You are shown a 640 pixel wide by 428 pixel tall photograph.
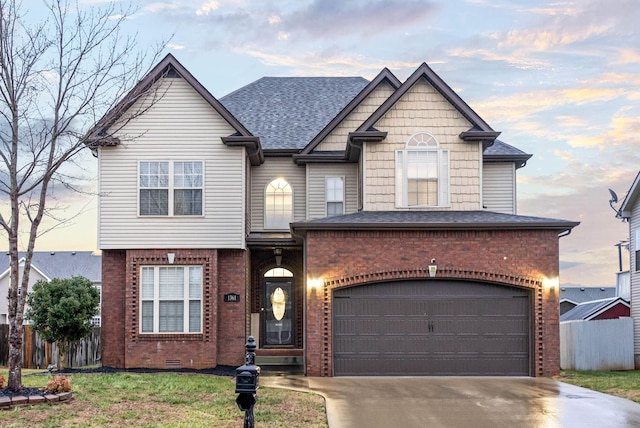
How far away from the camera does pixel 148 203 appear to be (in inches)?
806

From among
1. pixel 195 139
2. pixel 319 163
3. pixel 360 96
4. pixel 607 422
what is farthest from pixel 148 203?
pixel 607 422

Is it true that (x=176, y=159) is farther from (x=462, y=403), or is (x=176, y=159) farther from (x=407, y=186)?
(x=462, y=403)

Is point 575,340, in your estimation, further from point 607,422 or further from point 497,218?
point 607,422

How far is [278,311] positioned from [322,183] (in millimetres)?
4294

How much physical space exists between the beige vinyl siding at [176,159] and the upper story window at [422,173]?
436 cm

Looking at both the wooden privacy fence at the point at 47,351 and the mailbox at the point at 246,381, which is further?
the wooden privacy fence at the point at 47,351

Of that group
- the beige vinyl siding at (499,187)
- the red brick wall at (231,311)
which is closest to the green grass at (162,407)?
the red brick wall at (231,311)

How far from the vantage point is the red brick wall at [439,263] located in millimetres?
17906

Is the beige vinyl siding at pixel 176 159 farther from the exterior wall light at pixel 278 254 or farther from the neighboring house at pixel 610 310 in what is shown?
the neighboring house at pixel 610 310

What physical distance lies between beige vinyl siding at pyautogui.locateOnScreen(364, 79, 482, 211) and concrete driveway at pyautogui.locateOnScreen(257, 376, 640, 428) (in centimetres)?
484

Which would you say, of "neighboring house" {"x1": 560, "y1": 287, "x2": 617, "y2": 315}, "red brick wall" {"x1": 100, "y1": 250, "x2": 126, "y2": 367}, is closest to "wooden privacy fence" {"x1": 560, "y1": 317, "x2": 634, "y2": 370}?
"red brick wall" {"x1": 100, "y1": 250, "x2": 126, "y2": 367}

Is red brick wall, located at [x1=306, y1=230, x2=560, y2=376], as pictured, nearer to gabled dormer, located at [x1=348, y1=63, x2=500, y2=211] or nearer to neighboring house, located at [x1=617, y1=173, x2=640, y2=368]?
gabled dormer, located at [x1=348, y1=63, x2=500, y2=211]

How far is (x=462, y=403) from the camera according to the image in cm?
1340

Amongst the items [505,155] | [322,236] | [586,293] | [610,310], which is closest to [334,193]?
[322,236]
